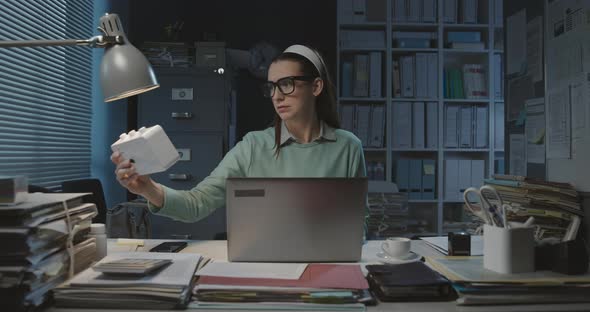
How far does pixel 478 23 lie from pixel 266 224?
3296mm

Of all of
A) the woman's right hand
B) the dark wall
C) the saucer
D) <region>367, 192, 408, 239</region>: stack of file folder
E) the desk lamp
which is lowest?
<region>367, 192, 408, 239</region>: stack of file folder

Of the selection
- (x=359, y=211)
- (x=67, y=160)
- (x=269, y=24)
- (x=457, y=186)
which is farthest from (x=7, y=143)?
(x=457, y=186)

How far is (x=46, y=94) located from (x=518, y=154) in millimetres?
2460

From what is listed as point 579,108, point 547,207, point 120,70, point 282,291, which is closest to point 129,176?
point 120,70

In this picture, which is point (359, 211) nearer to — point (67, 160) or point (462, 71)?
point (67, 160)

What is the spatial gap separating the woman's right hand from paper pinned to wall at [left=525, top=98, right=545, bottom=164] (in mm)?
1416

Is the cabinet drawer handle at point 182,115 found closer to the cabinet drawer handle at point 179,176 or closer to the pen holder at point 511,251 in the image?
the cabinet drawer handle at point 179,176

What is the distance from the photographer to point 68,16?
10.1ft

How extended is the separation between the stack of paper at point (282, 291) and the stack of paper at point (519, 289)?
0.20 metres

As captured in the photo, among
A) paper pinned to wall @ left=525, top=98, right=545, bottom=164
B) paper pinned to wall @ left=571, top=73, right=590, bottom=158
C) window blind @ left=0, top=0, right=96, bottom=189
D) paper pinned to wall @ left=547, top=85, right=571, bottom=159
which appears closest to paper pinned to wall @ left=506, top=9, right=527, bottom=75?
paper pinned to wall @ left=525, top=98, right=545, bottom=164

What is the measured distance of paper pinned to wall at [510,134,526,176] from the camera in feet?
6.75

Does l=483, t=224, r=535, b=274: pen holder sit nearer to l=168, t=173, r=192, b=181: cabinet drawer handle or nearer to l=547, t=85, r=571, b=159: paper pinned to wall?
l=547, t=85, r=571, b=159: paper pinned to wall

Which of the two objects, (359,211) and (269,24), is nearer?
(359,211)

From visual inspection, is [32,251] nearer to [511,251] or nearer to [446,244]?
[511,251]
